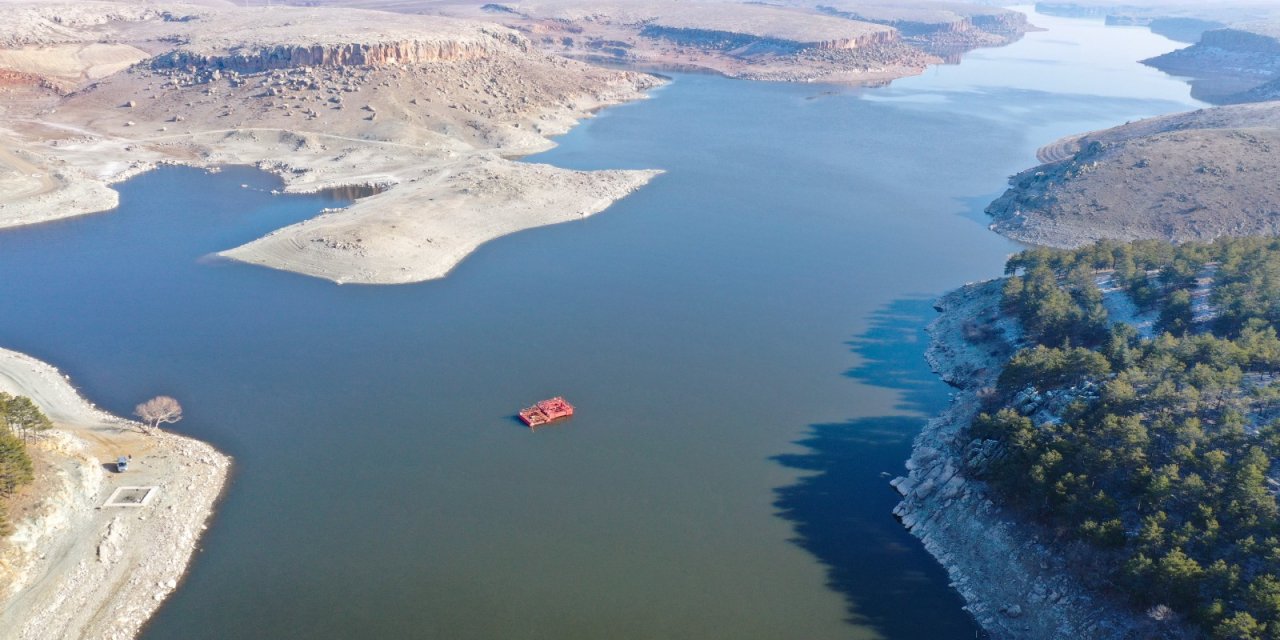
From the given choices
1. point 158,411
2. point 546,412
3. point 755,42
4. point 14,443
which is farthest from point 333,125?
point 755,42

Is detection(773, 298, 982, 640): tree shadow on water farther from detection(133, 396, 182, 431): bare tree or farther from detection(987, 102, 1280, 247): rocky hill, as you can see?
detection(987, 102, 1280, 247): rocky hill

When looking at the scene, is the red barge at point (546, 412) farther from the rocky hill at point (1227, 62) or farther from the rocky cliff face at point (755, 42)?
the rocky hill at point (1227, 62)

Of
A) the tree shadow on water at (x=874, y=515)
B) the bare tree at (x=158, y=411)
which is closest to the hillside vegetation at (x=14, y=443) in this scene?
the bare tree at (x=158, y=411)

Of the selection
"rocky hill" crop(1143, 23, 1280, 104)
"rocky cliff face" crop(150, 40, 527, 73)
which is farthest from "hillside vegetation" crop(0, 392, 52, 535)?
"rocky hill" crop(1143, 23, 1280, 104)

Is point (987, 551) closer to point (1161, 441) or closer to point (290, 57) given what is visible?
point (1161, 441)

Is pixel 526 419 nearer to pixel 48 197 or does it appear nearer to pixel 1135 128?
pixel 48 197
